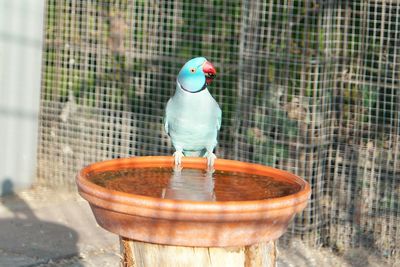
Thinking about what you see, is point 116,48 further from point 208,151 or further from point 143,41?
point 208,151

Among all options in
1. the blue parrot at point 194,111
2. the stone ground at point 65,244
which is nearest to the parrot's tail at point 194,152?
the blue parrot at point 194,111

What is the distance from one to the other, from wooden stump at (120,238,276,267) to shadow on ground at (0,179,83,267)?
2140 mm

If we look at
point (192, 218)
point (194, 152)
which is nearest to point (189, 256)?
point (192, 218)

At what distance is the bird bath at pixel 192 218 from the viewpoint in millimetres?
3012

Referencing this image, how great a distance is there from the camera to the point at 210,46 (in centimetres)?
620

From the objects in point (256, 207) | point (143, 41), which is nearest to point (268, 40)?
point (143, 41)

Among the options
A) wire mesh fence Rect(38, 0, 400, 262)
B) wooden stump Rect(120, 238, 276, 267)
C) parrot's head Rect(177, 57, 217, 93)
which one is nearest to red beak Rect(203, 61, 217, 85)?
parrot's head Rect(177, 57, 217, 93)

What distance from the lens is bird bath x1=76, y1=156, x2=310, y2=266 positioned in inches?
119

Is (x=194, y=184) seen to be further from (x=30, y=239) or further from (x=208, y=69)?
(x=30, y=239)

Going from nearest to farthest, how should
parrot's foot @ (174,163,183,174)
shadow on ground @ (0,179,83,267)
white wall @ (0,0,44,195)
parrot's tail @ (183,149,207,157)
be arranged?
1. parrot's foot @ (174,163,183,174)
2. parrot's tail @ (183,149,207,157)
3. shadow on ground @ (0,179,83,267)
4. white wall @ (0,0,44,195)

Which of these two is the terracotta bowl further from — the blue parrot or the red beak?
the red beak

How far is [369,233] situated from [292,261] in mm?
533

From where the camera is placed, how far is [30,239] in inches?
227

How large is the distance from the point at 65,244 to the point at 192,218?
9.41 ft
